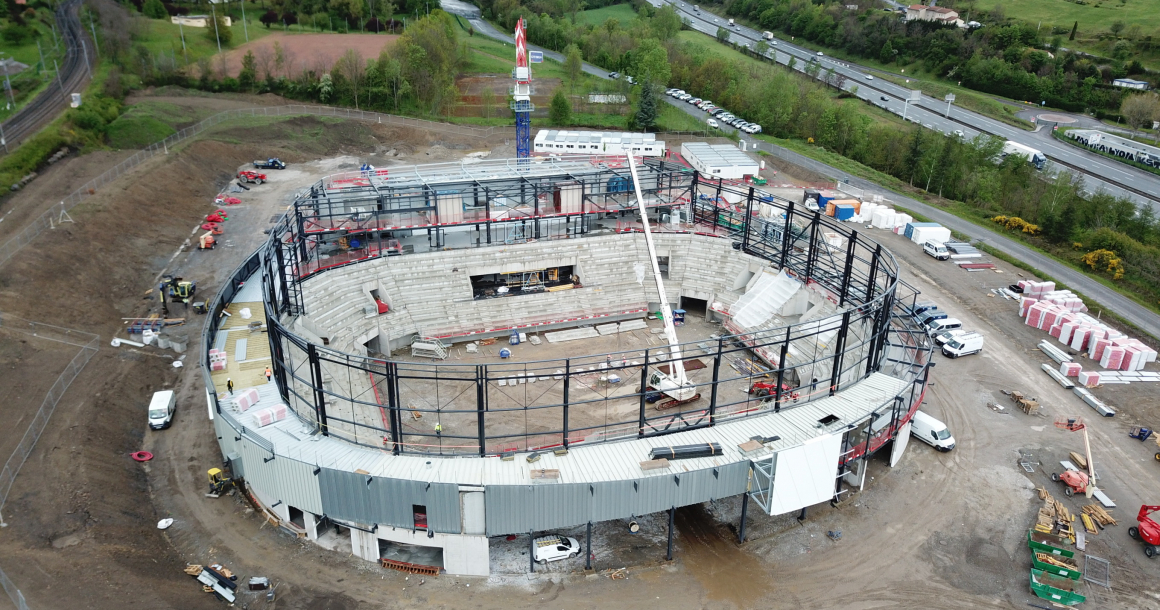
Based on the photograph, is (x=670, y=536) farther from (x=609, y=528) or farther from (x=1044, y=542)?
(x=1044, y=542)

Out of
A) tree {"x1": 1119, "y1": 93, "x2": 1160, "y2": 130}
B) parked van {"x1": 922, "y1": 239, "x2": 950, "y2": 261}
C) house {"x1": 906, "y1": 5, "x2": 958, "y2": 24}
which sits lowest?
parked van {"x1": 922, "y1": 239, "x2": 950, "y2": 261}

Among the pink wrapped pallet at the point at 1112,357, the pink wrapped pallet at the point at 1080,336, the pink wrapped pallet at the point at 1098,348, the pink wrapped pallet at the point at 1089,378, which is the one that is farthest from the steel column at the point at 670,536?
the pink wrapped pallet at the point at 1080,336

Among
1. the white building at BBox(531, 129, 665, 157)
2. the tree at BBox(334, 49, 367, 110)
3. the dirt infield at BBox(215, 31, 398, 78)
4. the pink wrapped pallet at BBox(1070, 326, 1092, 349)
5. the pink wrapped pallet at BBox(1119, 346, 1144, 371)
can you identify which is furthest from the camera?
the dirt infield at BBox(215, 31, 398, 78)

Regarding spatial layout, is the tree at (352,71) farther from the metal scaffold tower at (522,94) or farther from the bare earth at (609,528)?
the bare earth at (609,528)

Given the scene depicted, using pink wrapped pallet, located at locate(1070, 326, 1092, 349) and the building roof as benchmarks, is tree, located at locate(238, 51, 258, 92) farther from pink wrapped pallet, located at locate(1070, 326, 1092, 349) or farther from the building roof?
pink wrapped pallet, located at locate(1070, 326, 1092, 349)

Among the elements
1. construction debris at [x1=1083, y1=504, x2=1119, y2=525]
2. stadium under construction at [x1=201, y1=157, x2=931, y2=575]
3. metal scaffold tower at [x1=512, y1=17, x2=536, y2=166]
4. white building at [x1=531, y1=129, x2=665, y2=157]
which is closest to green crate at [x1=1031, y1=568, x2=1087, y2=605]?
construction debris at [x1=1083, y1=504, x2=1119, y2=525]

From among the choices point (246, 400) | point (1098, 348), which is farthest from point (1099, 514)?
point (246, 400)
